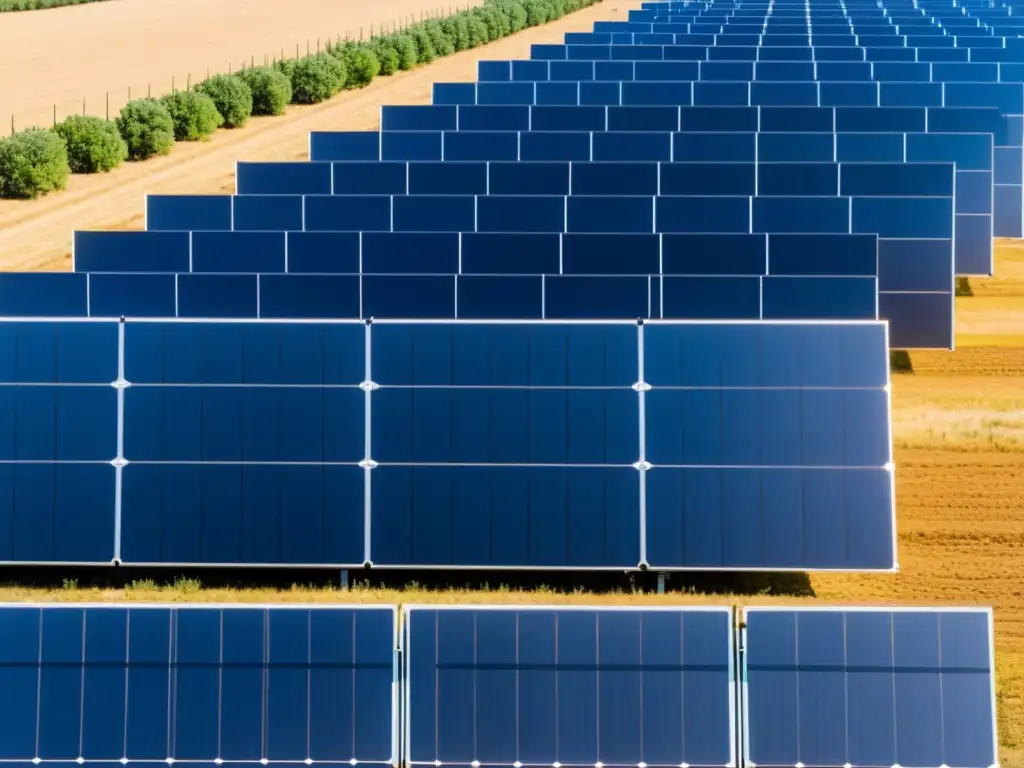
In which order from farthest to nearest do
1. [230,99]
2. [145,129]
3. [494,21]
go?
1. [494,21]
2. [230,99]
3. [145,129]

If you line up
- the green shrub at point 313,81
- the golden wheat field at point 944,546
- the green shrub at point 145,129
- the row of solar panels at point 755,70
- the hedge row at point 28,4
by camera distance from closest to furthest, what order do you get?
the golden wheat field at point 944,546 < the row of solar panels at point 755,70 < the green shrub at point 145,129 < the green shrub at point 313,81 < the hedge row at point 28,4

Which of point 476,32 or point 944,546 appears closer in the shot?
point 944,546

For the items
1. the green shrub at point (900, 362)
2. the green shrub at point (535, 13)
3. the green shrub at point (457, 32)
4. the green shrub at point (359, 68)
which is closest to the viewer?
the green shrub at point (900, 362)

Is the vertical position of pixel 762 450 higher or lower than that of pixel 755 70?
lower

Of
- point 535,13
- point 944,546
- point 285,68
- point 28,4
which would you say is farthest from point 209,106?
point 28,4

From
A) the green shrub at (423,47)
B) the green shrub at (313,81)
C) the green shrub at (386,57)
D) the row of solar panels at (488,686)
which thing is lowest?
the row of solar panels at (488,686)

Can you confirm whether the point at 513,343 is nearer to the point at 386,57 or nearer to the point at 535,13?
the point at 386,57

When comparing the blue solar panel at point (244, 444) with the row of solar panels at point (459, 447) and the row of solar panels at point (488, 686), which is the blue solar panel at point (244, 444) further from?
the row of solar panels at point (488, 686)

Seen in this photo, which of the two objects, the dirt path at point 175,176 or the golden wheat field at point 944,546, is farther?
the dirt path at point 175,176

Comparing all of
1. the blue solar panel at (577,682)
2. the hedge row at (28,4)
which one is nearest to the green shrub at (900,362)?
the blue solar panel at (577,682)
